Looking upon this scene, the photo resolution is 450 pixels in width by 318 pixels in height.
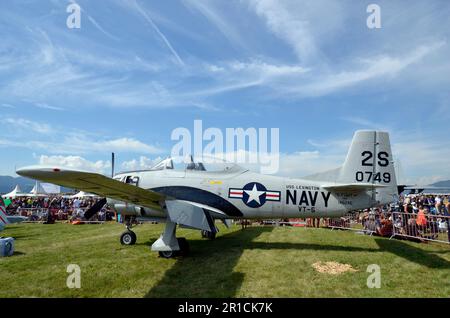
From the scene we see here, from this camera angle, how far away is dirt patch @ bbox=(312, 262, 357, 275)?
22.7 feet

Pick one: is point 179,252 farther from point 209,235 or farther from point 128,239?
point 209,235

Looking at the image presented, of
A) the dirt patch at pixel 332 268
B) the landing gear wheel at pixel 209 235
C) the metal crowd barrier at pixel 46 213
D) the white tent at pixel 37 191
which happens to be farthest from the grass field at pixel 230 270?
the white tent at pixel 37 191

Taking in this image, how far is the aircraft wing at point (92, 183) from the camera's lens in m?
5.21

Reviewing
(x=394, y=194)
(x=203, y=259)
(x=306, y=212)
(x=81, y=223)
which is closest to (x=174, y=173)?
(x=203, y=259)

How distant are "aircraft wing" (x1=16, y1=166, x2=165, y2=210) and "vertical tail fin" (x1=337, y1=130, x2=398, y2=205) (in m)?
6.16

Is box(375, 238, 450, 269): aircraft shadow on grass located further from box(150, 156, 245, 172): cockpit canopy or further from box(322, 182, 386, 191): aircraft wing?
box(150, 156, 245, 172): cockpit canopy

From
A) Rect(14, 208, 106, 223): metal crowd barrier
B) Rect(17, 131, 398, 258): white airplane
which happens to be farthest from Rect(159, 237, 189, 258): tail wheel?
Rect(14, 208, 106, 223): metal crowd barrier

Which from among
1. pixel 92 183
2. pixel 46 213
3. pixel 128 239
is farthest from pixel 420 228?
pixel 46 213

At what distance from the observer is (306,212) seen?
9578 millimetres

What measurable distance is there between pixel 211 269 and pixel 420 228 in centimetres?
958

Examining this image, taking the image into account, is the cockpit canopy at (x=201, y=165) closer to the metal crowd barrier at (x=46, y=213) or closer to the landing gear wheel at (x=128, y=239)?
the landing gear wheel at (x=128, y=239)

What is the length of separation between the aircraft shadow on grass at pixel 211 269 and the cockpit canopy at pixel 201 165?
2646mm

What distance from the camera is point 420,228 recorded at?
12.0 metres
